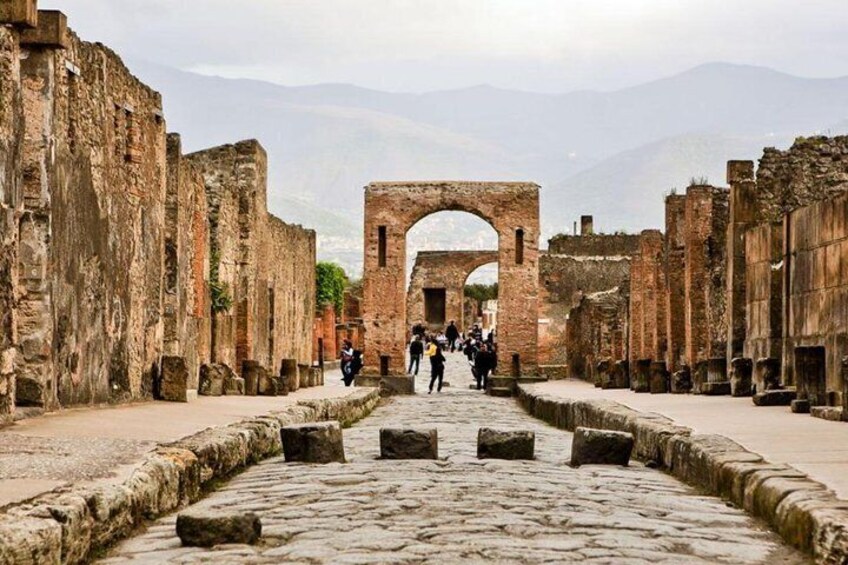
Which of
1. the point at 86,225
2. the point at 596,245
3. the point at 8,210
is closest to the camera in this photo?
the point at 8,210

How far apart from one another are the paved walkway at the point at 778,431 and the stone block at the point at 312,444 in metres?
2.62

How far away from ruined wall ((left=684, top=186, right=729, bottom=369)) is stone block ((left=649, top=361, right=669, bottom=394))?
130 inches

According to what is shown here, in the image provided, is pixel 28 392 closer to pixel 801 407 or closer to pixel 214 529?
pixel 214 529

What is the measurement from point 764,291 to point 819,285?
11.8 feet

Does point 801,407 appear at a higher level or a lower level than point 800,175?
lower

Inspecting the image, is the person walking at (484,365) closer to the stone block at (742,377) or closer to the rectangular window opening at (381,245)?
the rectangular window opening at (381,245)

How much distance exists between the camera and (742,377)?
770 inches

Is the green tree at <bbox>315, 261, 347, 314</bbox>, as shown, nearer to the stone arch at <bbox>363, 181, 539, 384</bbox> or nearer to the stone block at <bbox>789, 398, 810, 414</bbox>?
the stone arch at <bbox>363, 181, 539, 384</bbox>

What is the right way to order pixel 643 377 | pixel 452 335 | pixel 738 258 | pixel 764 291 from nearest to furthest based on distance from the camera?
pixel 764 291 → pixel 738 258 → pixel 643 377 → pixel 452 335

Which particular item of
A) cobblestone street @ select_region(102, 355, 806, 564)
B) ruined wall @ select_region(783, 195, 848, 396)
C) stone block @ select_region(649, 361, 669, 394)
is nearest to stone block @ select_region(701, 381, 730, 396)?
stone block @ select_region(649, 361, 669, 394)

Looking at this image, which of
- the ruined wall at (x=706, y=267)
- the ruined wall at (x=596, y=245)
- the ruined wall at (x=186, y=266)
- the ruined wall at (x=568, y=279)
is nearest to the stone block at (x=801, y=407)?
the ruined wall at (x=186, y=266)

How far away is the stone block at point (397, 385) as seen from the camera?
34.8 metres

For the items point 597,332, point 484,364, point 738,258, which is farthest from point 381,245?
point 738,258

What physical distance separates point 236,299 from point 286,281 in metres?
6.90
